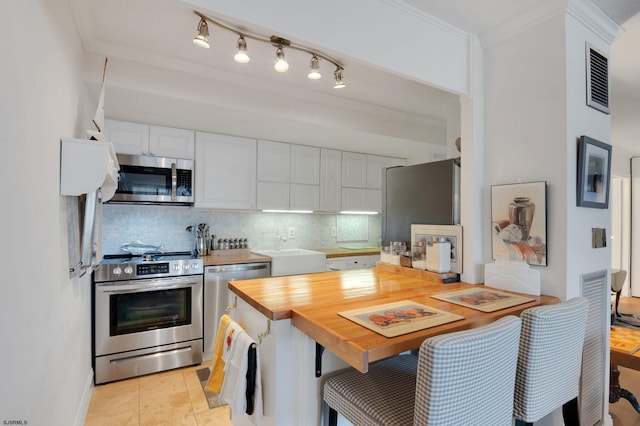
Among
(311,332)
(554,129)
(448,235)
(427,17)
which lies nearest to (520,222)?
(448,235)

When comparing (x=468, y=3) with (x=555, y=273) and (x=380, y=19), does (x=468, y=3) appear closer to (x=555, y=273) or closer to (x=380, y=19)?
(x=380, y=19)

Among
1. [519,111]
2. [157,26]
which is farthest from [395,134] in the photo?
[157,26]

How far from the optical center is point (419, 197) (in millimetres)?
2383

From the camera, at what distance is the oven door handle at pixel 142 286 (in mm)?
2488

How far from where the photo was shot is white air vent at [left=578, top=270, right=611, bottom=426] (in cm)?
176

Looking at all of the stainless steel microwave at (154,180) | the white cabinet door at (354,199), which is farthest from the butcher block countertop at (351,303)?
the white cabinet door at (354,199)

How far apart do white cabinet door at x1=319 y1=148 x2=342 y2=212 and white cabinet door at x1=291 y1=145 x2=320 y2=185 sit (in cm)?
7

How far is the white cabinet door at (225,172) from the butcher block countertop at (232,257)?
0.51 meters

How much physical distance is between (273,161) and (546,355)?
9.75ft

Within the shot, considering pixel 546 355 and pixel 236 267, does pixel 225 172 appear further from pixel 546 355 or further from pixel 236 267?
pixel 546 355

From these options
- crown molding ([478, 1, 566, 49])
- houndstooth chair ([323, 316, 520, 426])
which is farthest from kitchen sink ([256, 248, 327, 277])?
crown molding ([478, 1, 566, 49])

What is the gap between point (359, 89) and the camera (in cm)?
281

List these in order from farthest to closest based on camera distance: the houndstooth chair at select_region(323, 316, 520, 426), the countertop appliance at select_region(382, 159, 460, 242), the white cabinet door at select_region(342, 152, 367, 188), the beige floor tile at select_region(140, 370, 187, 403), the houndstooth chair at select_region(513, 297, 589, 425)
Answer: the white cabinet door at select_region(342, 152, 367, 188), the beige floor tile at select_region(140, 370, 187, 403), the countertop appliance at select_region(382, 159, 460, 242), the houndstooth chair at select_region(513, 297, 589, 425), the houndstooth chair at select_region(323, 316, 520, 426)

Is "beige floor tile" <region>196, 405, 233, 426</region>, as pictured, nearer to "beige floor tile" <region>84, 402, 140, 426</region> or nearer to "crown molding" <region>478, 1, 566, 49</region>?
"beige floor tile" <region>84, 402, 140, 426</region>
